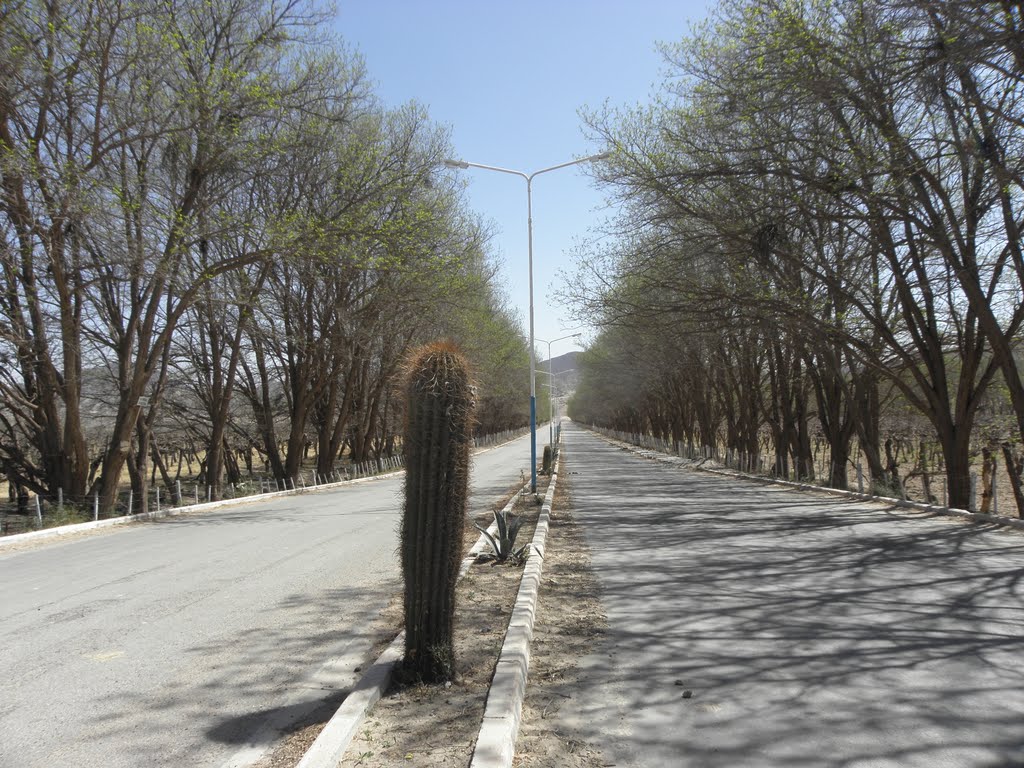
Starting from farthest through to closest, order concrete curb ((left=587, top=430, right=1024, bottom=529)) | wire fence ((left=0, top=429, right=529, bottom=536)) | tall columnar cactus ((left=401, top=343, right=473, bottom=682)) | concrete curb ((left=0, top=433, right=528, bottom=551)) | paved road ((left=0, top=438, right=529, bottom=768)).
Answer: wire fence ((left=0, top=429, right=529, bottom=536)) → concrete curb ((left=0, top=433, right=528, bottom=551)) → concrete curb ((left=587, top=430, right=1024, bottom=529)) → tall columnar cactus ((left=401, top=343, right=473, bottom=682)) → paved road ((left=0, top=438, right=529, bottom=768))

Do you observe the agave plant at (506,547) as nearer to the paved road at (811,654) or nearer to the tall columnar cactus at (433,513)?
the paved road at (811,654)

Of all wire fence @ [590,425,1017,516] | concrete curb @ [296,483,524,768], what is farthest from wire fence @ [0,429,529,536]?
wire fence @ [590,425,1017,516]

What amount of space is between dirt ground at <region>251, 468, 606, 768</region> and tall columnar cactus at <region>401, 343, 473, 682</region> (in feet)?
0.86

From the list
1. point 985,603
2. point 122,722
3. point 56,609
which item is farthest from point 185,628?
point 985,603

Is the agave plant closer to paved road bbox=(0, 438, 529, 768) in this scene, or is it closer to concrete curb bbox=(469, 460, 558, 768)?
paved road bbox=(0, 438, 529, 768)

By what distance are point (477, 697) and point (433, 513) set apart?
3.78ft

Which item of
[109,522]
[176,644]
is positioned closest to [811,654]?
[176,644]

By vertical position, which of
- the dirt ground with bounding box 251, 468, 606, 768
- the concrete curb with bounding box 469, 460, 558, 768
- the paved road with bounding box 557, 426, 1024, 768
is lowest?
the paved road with bounding box 557, 426, 1024, 768

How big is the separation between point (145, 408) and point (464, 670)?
21.1m

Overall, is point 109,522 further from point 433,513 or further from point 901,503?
point 901,503

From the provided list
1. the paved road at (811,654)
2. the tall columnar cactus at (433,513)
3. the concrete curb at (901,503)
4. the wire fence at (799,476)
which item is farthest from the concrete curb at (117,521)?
the wire fence at (799,476)

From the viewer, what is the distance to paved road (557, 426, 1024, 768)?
12.9 ft

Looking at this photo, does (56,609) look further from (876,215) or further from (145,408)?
(145,408)

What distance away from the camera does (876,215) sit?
13.4 m
